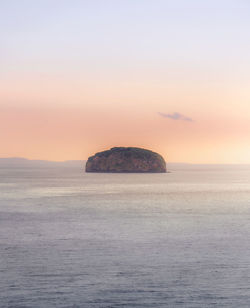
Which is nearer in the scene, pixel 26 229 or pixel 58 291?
pixel 58 291

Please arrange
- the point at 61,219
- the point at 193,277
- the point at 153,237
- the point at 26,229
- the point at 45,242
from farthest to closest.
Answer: the point at 61,219 < the point at 26,229 < the point at 153,237 < the point at 45,242 < the point at 193,277

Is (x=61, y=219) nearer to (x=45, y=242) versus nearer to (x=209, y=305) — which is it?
(x=45, y=242)

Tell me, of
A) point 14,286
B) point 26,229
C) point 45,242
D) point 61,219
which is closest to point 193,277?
point 14,286

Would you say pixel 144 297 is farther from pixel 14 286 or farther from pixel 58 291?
pixel 14 286

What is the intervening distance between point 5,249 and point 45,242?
2.74 metres

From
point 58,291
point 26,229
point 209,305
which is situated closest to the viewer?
point 209,305

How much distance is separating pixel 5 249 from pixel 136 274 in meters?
7.95

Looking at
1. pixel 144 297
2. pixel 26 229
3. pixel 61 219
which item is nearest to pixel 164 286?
pixel 144 297

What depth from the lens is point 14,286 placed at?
1392 cm

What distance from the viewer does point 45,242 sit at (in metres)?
22.9

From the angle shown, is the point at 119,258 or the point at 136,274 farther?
the point at 119,258

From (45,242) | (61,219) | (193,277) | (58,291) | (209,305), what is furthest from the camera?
(61,219)

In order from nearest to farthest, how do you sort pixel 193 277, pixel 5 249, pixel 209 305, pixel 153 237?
1. pixel 209 305
2. pixel 193 277
3. pixel 5 249
4. pixel 153 237

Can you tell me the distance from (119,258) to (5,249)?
19.4 feet
